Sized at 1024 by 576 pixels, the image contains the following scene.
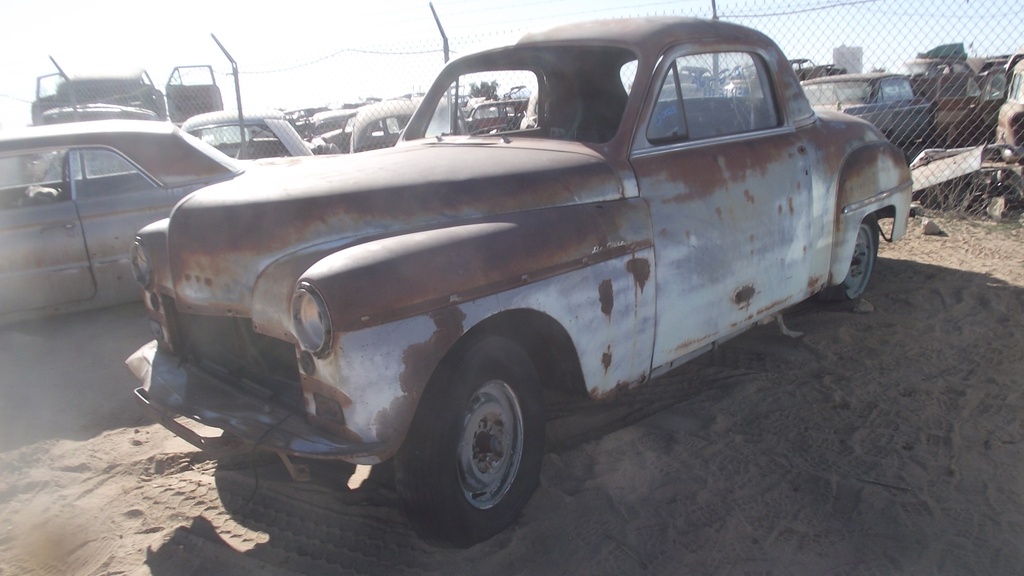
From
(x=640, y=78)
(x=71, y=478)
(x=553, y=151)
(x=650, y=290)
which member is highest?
(x=640, y=78)

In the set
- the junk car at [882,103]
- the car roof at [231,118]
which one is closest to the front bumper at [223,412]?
the car roof at [231,118]

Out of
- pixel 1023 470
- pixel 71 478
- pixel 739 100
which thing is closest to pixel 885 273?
pixel 739 100

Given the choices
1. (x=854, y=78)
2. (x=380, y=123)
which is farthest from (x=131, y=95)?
(x=854, y=78)

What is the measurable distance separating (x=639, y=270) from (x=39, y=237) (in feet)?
14.6

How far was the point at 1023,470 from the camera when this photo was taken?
3123 mm

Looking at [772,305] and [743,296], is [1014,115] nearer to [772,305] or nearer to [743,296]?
[772,305]

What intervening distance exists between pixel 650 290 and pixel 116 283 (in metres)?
4.26

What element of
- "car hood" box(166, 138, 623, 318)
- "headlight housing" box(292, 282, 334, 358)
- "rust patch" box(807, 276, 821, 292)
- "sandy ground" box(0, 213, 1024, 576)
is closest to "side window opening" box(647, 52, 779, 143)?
"car hood" box(166, 138, 623, 318)

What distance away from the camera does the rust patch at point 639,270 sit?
316 centimetres

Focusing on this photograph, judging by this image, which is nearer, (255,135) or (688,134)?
(688,134)

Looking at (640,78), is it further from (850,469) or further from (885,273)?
(885,273)

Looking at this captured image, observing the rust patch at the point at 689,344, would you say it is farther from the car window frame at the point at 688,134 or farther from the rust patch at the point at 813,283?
the rust patch at the point at 813,283

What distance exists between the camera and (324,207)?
9.01ft

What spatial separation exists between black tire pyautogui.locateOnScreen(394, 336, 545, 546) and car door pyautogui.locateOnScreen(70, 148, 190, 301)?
3942 millimetres
